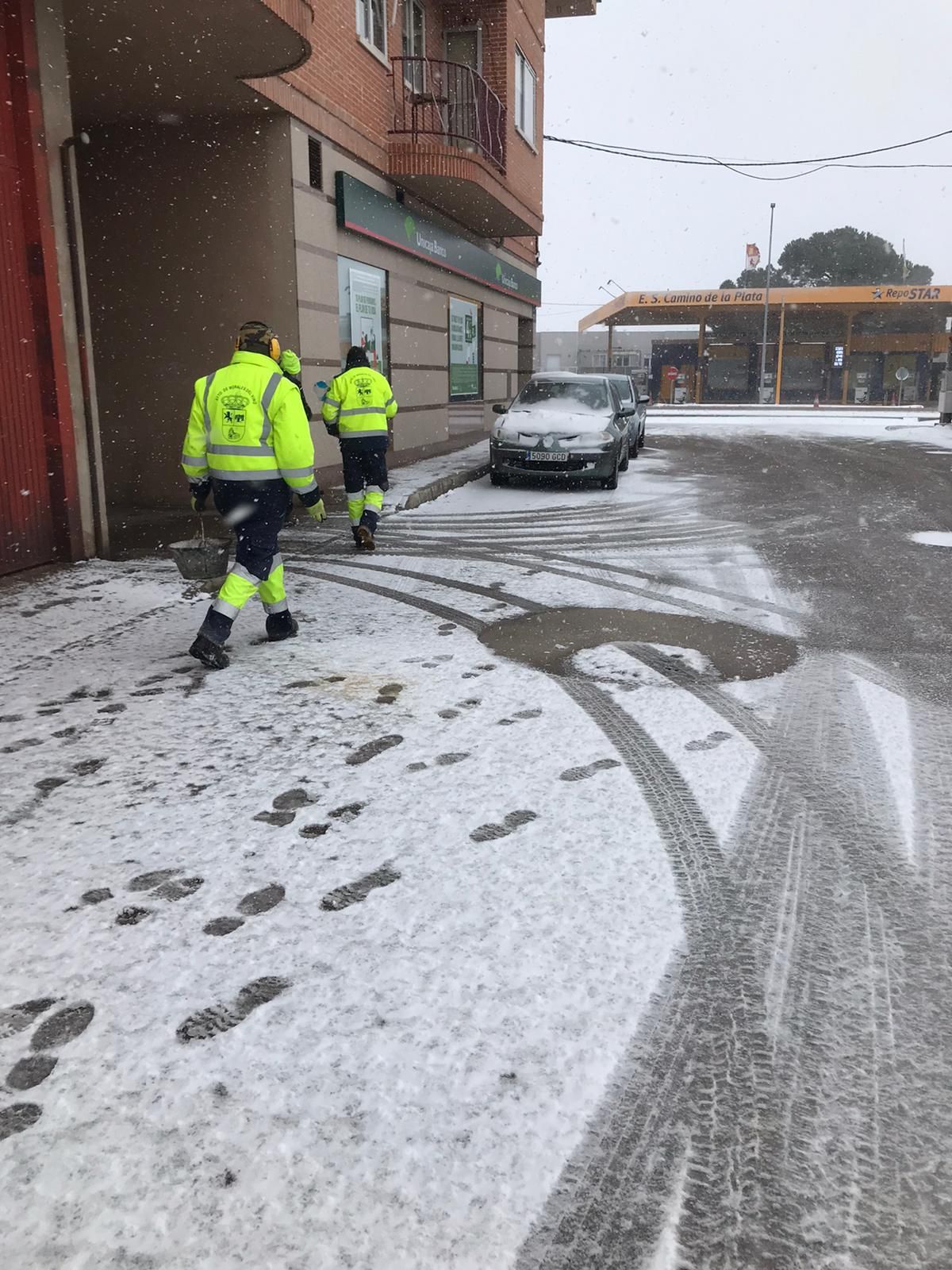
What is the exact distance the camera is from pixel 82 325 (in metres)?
7.61

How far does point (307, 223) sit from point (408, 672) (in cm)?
778

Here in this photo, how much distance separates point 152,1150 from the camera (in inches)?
71.6

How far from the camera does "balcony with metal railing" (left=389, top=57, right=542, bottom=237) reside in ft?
44.7

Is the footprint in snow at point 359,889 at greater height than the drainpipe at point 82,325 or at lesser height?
lesser

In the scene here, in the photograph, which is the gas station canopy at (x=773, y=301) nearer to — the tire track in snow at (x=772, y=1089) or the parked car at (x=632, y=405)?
the parked car at (x=632, y=405)

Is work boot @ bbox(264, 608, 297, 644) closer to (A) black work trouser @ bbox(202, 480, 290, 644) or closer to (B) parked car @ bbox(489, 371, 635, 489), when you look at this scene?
(A) black work trouser @ bbox(202, 480, 290, 644)

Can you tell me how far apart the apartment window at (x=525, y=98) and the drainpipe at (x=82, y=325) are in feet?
45.0

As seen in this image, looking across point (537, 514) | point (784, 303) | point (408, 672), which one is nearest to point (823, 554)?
point (537, 514)

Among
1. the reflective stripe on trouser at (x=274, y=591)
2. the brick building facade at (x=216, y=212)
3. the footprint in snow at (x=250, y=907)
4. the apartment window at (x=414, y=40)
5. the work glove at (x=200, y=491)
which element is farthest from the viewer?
the apartment window at (x=414, y=40)

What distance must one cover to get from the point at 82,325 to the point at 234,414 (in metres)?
3.51

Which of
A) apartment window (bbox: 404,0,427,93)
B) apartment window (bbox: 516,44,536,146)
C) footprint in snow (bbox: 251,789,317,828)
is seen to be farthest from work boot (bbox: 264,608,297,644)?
apartment window (bbox: 516,44,536,146)

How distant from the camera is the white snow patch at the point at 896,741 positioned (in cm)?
329

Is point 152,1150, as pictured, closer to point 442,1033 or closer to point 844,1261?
point 442,1033

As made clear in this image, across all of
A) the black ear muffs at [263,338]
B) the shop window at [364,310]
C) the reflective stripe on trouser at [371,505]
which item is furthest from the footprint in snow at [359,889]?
the shop window at [364,310]
